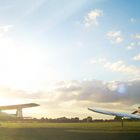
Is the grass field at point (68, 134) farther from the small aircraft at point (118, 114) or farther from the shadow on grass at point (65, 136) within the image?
the small aircraft at point (118, 114)

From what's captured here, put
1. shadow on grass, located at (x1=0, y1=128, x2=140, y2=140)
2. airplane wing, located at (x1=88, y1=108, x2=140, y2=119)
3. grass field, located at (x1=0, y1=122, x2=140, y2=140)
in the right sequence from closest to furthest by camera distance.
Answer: shadow on grass, located at (x1=0, y1=128, x2=140, y2=140), grass field, located at (x1=0, y1=122, x2=140, y2=140), airplane wing, located at (x1=88, y1=108, x2=140, y2=119)

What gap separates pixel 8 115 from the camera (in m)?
67.4

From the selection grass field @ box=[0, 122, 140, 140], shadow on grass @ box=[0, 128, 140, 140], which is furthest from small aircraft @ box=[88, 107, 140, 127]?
shadow on grass @ box=[0, 128, 140, 140]

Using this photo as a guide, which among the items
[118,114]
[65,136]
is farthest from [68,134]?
[118,114]

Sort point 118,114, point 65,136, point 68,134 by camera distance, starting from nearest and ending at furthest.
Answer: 1. point 65,136
2. point 68,134
3. point 118,114

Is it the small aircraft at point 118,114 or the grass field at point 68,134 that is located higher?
the small aircraft at point 118,114

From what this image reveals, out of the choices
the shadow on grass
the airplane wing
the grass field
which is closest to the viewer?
the shadow on grass

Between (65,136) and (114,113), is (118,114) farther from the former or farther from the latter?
(65,136)

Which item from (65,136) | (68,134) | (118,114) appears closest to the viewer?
(65,136)

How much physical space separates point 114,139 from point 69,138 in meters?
3.87

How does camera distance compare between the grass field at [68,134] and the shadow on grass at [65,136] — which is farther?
the grass field at [68,134]

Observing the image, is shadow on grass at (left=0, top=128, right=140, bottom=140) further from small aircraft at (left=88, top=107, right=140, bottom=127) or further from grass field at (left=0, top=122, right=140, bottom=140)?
small aircraft at (left=88, top=107, right=140, bottom=127)

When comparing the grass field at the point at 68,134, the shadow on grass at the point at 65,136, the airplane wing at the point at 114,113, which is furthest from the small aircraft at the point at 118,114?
the shadow on grass at the point at 65,136

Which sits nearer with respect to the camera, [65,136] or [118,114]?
[65,136]
